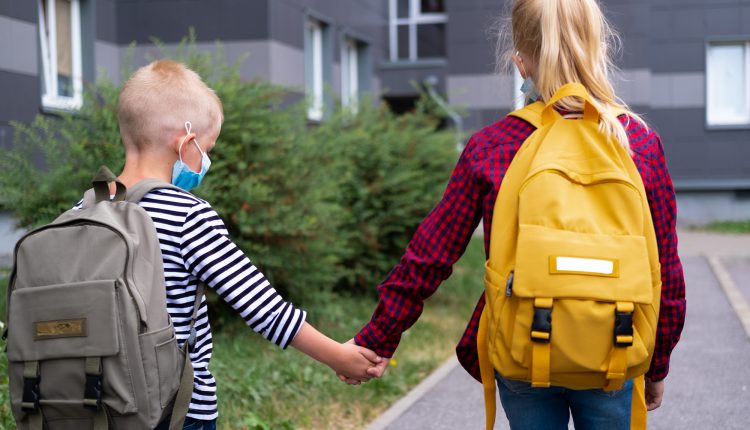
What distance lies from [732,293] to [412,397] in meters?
5.66

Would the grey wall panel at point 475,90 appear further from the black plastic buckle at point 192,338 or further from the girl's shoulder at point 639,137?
the black plastic buckle at point 192,338

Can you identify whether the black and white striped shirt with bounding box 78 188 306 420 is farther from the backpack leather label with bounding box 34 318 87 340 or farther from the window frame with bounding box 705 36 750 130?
the window frame with bounding box 705 36 750 130

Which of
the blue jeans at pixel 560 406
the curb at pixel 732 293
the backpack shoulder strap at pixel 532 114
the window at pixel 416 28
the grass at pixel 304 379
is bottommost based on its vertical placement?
the curb at pixel 732 293

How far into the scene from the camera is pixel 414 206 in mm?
9352

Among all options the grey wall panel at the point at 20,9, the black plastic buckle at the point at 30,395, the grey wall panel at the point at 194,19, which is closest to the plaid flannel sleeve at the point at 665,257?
the black plastic buckle at the point at 30,395

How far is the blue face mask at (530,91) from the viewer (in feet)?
8.38

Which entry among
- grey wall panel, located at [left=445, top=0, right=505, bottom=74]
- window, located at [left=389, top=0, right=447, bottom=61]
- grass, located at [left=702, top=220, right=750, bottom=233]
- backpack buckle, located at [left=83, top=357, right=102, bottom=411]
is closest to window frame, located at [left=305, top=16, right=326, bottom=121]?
grey wall panel, located at [left=445, top=0, right=505, bottom=74]

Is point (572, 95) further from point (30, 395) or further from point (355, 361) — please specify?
point (30, 395)

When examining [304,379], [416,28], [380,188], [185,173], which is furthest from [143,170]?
[416,28]

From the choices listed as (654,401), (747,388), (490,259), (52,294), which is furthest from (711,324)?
(52,294)

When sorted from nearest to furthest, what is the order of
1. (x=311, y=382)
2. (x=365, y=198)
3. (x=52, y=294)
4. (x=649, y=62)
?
(x=52, y=294) < (x=311, y=382) < (x=365, y=198) < (x=649, y=62)

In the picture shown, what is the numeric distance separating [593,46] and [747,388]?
415 centimetres

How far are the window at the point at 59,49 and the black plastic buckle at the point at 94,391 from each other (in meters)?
8.85

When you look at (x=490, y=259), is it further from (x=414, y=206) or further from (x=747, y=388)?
(x=414, y=206)
